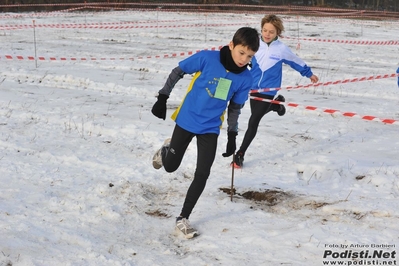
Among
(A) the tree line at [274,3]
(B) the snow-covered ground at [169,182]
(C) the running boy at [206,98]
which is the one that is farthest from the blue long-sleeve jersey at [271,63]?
(A) the tree line at [274,3]

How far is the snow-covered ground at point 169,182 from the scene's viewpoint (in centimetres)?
441

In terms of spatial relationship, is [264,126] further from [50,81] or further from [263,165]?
[50,81]

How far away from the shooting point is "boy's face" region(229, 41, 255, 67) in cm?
429

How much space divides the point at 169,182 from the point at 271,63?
6.55 ft

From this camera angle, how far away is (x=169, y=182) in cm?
612

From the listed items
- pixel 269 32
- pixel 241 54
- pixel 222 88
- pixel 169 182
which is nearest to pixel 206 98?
pixel 222 88

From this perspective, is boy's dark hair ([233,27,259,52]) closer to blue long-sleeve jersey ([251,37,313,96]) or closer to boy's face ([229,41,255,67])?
boy's face ([229,41,255,67])

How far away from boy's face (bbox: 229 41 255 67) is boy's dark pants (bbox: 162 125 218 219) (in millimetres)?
692

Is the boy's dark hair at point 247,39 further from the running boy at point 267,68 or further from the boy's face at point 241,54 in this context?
the running boy at point 267,68

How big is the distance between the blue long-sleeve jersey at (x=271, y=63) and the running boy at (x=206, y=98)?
6.61 feet

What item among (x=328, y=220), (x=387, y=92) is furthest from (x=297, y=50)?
(x=328, y=220)

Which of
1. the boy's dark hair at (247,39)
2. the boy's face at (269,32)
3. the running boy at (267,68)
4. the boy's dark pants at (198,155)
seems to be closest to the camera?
the boy's dark hair at (247,39)

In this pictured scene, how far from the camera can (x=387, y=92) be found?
12.2 meters

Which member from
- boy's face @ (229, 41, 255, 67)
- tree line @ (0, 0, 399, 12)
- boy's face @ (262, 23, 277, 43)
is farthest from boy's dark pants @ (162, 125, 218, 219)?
tree line @ (0, 0, 399, 12)
